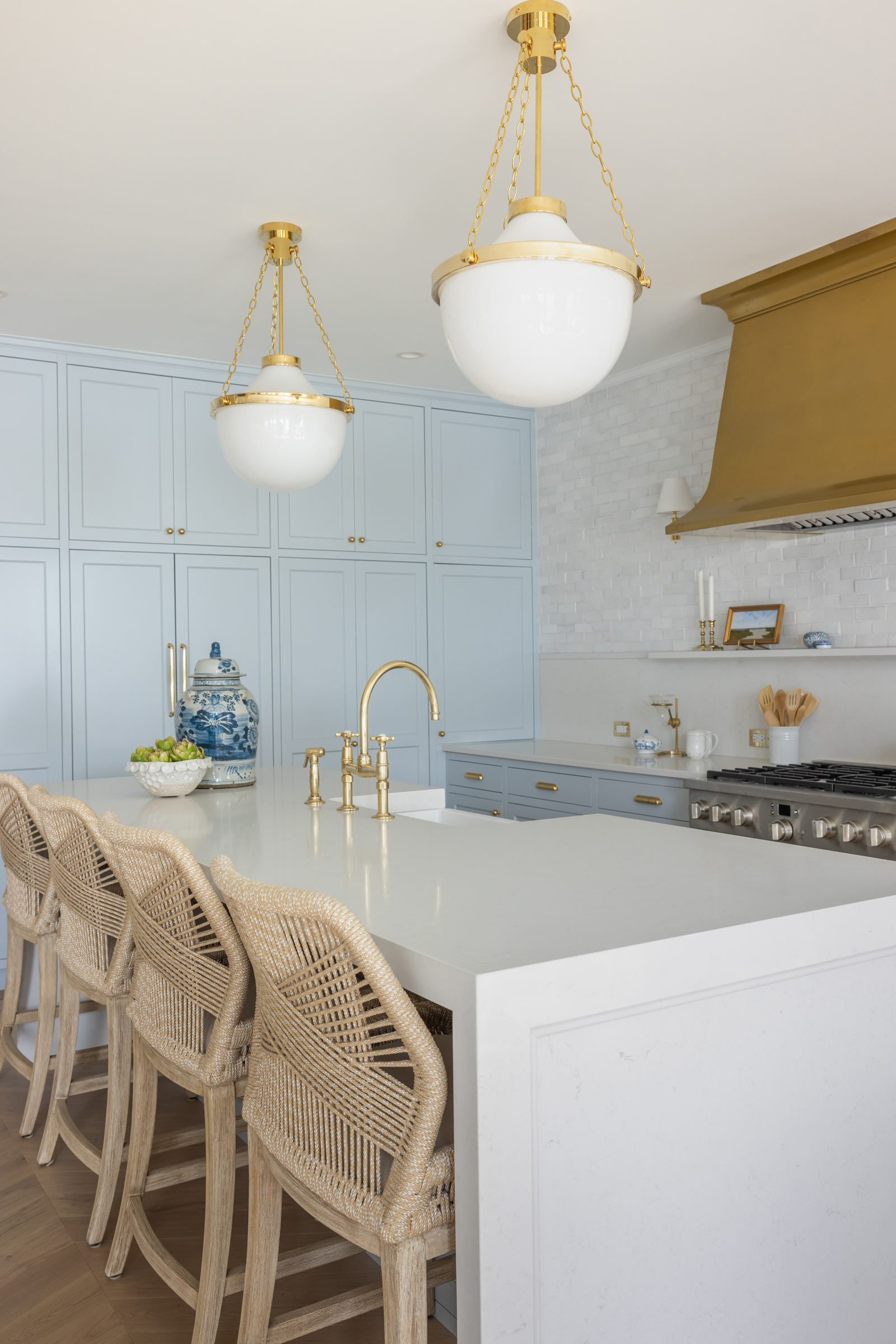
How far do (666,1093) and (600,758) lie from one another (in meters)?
3.02

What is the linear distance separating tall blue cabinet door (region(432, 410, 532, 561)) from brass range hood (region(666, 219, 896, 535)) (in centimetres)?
163

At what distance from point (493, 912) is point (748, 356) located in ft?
9.23

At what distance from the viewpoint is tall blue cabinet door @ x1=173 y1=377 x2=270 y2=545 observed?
4566 millimetres

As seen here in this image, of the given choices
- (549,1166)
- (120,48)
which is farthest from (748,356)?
(549,1166)

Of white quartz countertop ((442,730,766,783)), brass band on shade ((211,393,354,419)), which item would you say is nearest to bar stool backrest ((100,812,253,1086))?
brass band on shade ((211,393,354,419))

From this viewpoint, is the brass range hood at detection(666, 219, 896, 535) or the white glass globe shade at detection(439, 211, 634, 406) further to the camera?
the brass range hood at detection(666, 219, 896, 535)

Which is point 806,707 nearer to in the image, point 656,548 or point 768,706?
point 768,706

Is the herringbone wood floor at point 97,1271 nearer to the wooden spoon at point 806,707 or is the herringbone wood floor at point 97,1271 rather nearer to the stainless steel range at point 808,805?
the stainless steel range at point 808,805

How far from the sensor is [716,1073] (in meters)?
1.42

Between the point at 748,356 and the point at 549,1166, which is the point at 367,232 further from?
the point at 549,1166

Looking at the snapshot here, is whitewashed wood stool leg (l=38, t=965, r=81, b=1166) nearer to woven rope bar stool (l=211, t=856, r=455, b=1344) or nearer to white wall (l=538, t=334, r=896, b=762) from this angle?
woven rope bar stool (l=211, t=856, r=455, b=1344)

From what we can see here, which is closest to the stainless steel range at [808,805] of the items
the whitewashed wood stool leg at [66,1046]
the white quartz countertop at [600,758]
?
the white quartz countertop at [600,758]

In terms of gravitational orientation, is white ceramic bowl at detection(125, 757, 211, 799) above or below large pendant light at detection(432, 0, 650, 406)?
below

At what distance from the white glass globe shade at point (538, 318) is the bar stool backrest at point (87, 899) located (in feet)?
3.89
